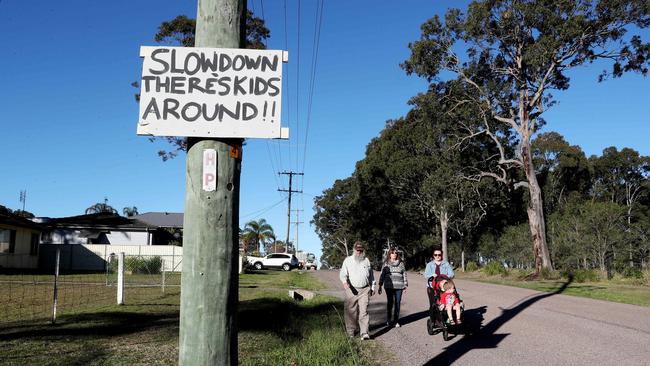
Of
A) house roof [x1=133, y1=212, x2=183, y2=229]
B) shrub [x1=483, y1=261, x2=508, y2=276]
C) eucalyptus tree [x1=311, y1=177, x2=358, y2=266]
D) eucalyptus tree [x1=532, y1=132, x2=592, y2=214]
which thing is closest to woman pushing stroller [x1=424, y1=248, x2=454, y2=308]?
shrub [x1=483, y1=261, x2=508, y2=276]

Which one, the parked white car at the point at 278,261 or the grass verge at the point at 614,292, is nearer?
the grass verge at the point at 614,292

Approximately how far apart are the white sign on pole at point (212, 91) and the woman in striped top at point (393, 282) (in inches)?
341

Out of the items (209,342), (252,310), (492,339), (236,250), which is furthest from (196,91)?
(252,310)

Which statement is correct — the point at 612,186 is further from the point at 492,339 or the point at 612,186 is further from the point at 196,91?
the point at 196,91

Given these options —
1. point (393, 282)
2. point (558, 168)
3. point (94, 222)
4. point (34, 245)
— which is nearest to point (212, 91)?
point (393, 282)

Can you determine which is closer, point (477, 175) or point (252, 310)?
point (252, 310)

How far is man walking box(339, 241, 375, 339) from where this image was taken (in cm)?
989

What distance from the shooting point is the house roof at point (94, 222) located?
1598 inches

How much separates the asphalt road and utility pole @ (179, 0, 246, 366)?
5460mm

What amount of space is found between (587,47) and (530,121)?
16.4ft

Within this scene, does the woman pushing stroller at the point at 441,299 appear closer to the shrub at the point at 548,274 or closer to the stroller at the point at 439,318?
the stroller at the point at 439,318

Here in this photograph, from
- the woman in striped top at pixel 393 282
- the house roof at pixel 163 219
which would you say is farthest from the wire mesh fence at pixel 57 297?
the house roof at pixel 163 219

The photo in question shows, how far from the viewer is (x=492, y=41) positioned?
105ft

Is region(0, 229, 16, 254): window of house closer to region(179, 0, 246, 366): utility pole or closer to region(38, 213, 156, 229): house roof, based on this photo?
region(38, 213, 156, 229): house roof
